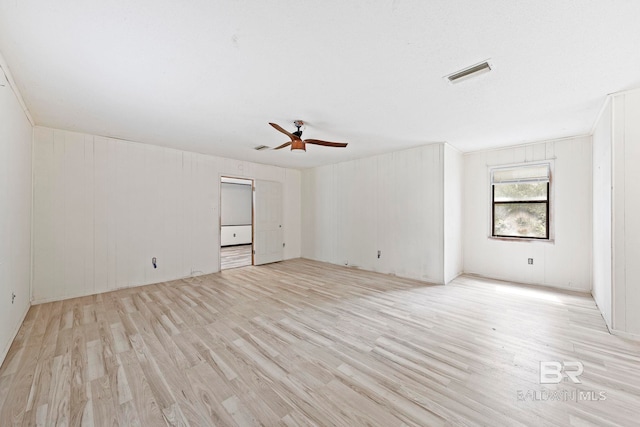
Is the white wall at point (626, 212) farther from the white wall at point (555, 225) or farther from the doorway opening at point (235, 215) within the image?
the doorway opening at point (235, 215)

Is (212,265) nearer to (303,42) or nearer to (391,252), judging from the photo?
(391,252)

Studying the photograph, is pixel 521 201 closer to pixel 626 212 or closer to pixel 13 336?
pixel 626 212

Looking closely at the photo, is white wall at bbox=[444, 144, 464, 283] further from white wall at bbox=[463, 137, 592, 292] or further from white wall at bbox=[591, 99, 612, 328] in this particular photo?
white wall at bbox=[591, 99, 612, 328]

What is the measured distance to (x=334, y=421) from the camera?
4.89 ft

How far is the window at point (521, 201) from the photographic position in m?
4.27

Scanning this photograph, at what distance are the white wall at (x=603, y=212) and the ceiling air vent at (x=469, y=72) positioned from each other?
174 cm

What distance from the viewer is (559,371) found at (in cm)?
196

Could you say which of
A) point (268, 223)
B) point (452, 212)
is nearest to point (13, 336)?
point (268, 223)

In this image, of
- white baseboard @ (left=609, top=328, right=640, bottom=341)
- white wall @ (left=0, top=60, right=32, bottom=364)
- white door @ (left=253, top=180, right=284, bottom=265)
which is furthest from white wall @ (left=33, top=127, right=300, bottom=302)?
white baseboard @ (left=609, top=328, right=640, bottom=341)

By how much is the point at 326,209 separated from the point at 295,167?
1.41 meters

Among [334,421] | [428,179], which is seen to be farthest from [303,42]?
[428,179]

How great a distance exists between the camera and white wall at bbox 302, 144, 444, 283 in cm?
445

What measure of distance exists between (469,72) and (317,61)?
4.25 ft

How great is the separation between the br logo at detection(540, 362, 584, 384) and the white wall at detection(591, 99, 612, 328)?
111cm
